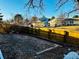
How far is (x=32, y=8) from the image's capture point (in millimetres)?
2867

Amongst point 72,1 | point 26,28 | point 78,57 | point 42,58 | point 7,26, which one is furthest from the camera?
point 7,26

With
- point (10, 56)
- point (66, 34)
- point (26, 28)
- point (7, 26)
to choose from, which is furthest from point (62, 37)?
point (7, 26)

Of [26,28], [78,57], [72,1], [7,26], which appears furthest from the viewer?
[7,26]

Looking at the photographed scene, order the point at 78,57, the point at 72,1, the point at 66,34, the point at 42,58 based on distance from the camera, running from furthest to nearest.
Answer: the point at 66,34
the point at 42,58
the point at 72,1
the point at 78,57

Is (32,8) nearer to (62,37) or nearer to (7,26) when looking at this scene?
(62,37)

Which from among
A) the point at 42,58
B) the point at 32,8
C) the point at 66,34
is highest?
the point at 32,8

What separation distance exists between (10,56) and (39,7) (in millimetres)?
4714

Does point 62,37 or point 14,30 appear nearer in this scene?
point 62,37

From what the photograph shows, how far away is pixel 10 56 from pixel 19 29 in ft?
38.6

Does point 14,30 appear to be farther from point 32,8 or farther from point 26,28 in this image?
point 32,8

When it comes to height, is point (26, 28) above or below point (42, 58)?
above

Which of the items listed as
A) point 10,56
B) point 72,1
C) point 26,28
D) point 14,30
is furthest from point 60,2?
point 14,30

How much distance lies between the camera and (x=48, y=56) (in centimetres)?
720

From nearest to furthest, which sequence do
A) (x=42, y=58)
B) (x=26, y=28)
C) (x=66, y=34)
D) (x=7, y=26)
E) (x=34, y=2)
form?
1. (x=34, y=2)
2. (x=42, y=58)
3. (x=66, y=34)
4. (x=26, y=28)
5. (x=7, y=26)
